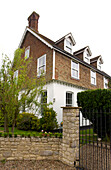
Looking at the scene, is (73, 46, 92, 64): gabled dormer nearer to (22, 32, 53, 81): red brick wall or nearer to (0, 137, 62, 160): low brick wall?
(22, 32, 53, 81): red brick wall

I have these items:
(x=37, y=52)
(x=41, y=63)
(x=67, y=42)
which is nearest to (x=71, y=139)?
(x=41, y=63)

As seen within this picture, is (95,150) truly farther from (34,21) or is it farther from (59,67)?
(34,21)

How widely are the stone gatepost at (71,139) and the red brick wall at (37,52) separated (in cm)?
541

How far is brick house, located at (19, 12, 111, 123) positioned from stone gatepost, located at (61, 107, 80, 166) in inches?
191

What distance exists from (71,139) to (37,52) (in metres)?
9.90

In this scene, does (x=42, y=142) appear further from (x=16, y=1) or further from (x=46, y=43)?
(x=46, y=43)

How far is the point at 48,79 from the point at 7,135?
6.18 meters

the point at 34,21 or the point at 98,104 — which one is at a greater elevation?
the point at 34,21

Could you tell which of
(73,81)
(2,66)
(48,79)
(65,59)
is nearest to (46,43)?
(65,59)

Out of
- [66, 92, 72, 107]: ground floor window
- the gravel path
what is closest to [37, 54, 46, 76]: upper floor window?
[66, 92, 72, 107]: ground floor window

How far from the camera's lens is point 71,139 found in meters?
4.53

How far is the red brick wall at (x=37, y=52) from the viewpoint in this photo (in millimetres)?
10548

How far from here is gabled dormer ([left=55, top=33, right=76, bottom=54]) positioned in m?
12.0

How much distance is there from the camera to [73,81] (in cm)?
1182
